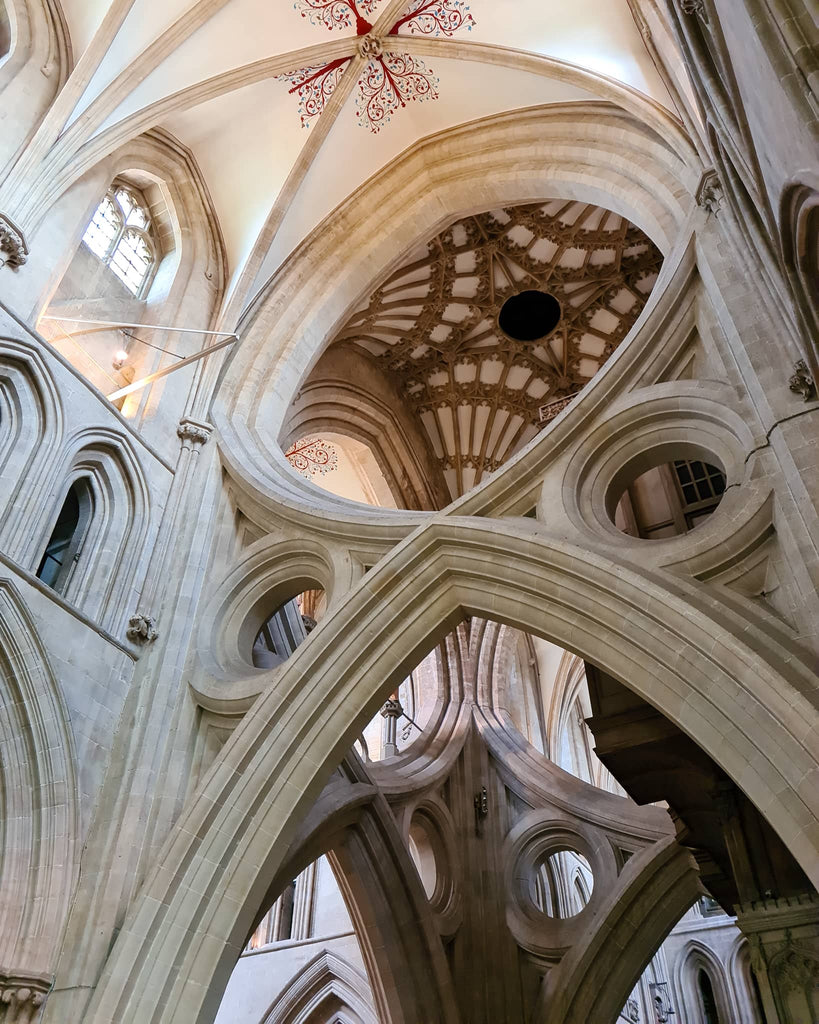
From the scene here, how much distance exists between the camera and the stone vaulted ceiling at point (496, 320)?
13203 millimetres

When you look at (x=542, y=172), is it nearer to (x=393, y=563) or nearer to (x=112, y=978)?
(x=393, y=563)

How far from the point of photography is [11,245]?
7.50 meters

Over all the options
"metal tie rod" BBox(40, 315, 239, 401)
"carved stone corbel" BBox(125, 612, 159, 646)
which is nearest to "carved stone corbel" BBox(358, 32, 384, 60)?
"metal tie rod" BBox(40, 315, 239, 401)

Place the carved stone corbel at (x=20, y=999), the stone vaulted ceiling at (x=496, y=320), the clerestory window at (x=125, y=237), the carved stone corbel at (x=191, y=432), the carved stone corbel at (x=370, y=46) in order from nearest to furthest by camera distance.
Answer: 1. the carved stone corbel at (x=20, y=999)
2. the carved stone corbel at (x=191, y=432)
3. the clerestory window at (x=125, y=237)
4. the carved stone corbel at (x=370, y=46)
5. the stone vaulted ceiling at (x=496, y=320)

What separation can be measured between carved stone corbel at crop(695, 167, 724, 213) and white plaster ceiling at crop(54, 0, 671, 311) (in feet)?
4.70

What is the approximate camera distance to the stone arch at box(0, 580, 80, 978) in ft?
20.0

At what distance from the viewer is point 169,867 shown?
6457mm

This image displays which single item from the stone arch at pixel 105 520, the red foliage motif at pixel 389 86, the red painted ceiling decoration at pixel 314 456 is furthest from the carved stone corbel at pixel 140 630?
the red painted ceiling decoration at pixel 314 456

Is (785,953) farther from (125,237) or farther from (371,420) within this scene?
(371,420)

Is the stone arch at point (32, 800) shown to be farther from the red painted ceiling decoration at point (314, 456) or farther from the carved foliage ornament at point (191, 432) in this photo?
the red painted ceiling decoration at point (314, 456)

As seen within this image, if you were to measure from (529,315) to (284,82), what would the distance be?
17.7 ft

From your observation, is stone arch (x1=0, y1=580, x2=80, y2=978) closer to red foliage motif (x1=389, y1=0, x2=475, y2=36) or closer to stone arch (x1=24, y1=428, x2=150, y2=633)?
stone arch (x1=24, y1=428, x2=150, y2=633)

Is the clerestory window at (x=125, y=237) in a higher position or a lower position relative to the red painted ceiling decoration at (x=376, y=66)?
lower

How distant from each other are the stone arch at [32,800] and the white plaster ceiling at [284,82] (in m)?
4.86
